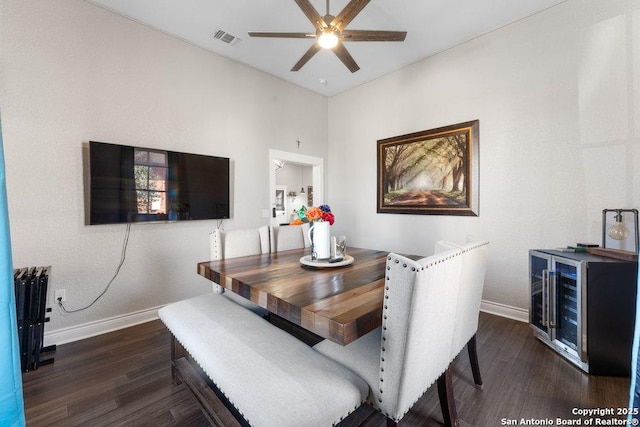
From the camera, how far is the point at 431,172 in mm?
3422

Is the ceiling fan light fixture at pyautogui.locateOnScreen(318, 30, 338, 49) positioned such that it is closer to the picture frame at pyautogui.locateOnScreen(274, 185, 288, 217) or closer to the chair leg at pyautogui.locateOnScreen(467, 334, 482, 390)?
the chair leg at pyautogui.locateOnScreen(467, 334, 482, 390)

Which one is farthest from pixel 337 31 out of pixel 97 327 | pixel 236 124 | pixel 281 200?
pixel 281 200

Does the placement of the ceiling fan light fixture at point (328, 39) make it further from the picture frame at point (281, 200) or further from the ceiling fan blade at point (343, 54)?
the picture frame at point (281, 200)

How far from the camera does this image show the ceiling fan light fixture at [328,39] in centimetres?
206

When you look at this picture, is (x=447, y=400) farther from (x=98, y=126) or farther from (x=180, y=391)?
(x=98, y=126)

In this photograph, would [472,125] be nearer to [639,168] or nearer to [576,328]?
[639,168]

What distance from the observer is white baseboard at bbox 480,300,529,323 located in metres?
2.75

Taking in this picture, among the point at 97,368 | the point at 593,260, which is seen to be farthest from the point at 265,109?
the point at 593,260

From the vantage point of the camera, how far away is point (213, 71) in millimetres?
3305

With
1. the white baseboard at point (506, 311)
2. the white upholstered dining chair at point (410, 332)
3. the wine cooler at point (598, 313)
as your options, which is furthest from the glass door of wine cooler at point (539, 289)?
the white upholstered dining chair at point (410, 332)

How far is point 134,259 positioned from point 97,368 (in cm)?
105

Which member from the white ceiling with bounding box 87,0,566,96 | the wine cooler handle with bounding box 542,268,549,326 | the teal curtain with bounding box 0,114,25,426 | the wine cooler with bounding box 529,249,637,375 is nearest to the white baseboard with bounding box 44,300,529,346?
the wine cooler handle with bounding box 542,268,549,326

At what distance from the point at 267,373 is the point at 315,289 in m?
0.41

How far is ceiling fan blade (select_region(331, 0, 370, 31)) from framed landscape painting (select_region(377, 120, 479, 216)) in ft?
6.24
